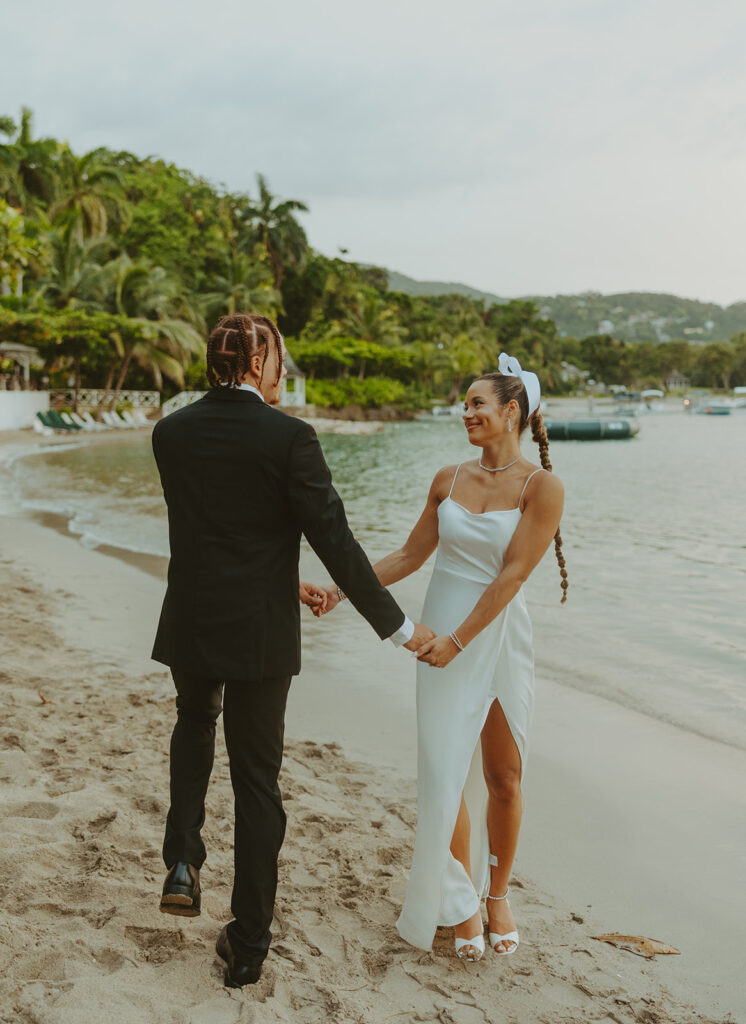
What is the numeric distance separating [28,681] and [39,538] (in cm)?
756

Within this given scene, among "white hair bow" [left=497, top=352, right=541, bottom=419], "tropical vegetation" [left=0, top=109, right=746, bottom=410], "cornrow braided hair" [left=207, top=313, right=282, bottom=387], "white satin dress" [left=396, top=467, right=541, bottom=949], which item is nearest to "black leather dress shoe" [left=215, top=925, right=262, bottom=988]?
"white satin dress" [left=396, top=467, right=541, bottom=949]

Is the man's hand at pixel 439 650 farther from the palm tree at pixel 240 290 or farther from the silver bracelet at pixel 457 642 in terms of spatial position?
the palm tree at pixel 240 290

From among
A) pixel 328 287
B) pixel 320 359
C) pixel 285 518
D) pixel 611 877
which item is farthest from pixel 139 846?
pixel 328 287

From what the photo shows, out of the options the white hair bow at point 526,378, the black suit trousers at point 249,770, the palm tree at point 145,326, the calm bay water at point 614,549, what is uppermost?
the palm tree at point 145,326

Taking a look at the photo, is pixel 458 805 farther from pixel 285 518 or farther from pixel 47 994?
pixel 47 994

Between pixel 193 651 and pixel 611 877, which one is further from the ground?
pixel 193 651

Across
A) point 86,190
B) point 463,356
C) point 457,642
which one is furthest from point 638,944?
point 463,356

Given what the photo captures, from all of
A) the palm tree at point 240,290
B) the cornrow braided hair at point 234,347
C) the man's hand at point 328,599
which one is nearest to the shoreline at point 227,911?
the man's hand at point 328,599

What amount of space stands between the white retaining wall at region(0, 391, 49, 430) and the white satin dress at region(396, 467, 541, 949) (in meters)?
36.2

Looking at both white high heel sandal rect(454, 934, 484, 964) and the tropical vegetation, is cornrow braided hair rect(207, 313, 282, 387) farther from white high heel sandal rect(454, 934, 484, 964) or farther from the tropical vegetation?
the tropical vegetation

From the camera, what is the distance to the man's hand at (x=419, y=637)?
268cm

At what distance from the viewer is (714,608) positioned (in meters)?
10.1

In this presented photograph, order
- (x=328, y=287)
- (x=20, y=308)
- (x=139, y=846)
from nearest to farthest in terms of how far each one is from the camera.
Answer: (x=139, y=846) < (x=20, y=308) < (x=328, y=287)

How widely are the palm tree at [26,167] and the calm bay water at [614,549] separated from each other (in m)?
15.2
